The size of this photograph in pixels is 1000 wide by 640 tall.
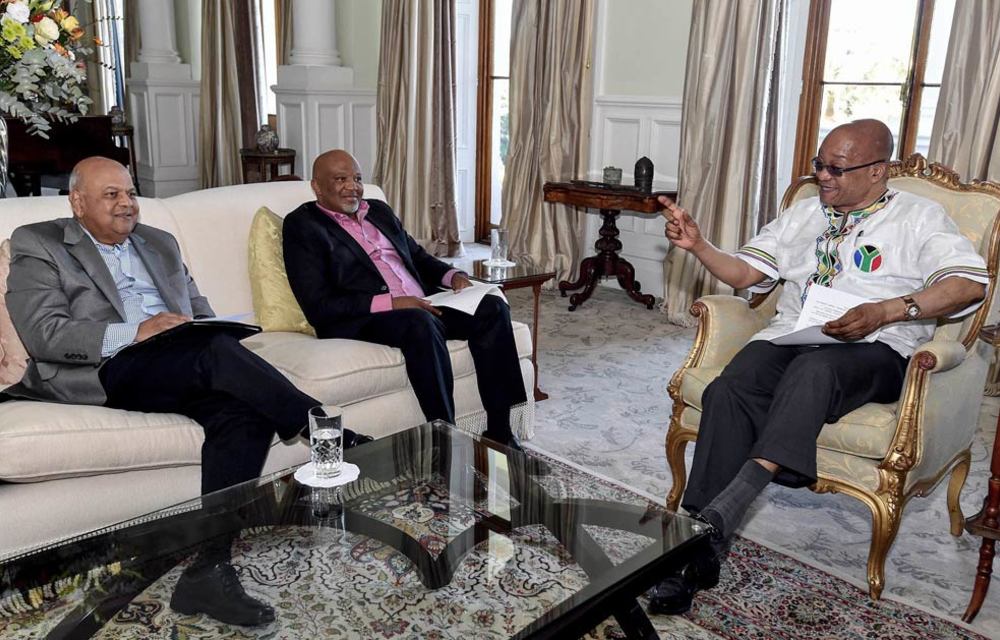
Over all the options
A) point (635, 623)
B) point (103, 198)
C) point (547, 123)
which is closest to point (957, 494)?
point (635, 623)

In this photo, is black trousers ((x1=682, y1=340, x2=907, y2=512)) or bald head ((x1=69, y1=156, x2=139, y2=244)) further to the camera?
bald head ((x1=69, y1=156, x2=139, y2=244))

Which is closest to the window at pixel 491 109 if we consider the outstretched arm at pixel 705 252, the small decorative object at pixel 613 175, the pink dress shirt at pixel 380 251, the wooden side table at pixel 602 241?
the wooden side table at pixel 602 241

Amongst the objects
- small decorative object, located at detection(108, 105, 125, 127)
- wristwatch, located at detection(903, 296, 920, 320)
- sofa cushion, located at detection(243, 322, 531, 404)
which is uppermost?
small decorative object, located at detection(108, 105, 125, 127)

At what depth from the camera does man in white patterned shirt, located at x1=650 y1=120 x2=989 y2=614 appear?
2273 millimetres

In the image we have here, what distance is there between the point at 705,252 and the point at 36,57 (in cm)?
203

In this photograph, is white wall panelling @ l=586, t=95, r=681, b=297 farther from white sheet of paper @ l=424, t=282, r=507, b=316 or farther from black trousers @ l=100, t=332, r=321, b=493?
black trousers @ l=100, t=332, r=321, b=493

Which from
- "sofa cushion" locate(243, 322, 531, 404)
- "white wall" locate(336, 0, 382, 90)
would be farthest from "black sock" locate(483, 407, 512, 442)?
"white wall" locate(336, 0, 382, 90)

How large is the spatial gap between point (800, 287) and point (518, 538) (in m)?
1.32

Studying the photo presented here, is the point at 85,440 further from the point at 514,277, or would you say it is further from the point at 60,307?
the point at 514,277

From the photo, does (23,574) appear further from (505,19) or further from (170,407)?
(505,19)

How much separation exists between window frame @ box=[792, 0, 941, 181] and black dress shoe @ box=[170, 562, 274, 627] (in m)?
4.05

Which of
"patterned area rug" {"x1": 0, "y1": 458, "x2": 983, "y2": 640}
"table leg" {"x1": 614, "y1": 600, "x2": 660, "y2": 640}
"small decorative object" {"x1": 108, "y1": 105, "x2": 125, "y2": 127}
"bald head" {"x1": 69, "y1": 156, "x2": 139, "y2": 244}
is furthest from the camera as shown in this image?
"small decorative object" {"x1": 108, "y1": 105, "x2": 125, "y2": 127}

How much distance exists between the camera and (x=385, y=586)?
1.65 meters

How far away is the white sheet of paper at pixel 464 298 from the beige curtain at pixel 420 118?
11.7 feet
